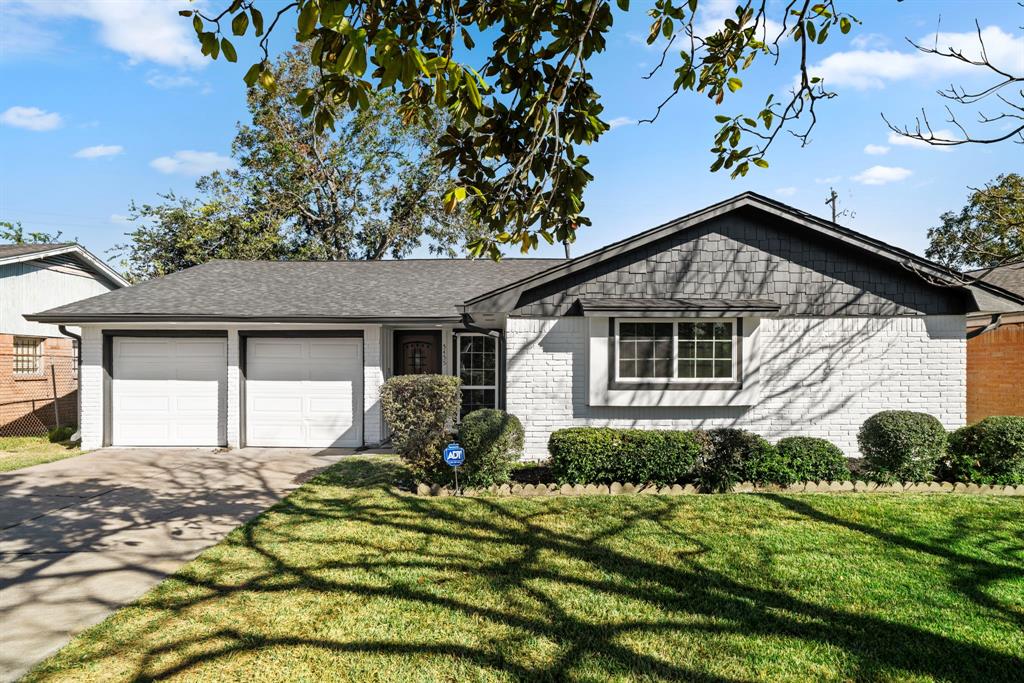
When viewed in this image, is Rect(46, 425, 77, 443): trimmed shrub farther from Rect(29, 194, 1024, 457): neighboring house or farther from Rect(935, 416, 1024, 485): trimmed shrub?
Rect(935, 416, 1024, 485): trimmed shrub

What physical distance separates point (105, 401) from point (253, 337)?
3422 mm

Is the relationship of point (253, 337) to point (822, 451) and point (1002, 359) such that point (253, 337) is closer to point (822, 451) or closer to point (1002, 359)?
point (822, 451)

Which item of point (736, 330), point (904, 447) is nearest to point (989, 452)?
point (904, 447)

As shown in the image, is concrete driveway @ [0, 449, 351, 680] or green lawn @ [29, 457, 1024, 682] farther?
concrete driveway @ [0, 449, 351, 680]

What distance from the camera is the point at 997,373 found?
12.2m

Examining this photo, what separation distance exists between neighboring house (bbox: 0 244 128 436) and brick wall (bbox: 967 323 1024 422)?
74.0 feet

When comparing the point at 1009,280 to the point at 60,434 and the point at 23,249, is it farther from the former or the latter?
the point at 23,249

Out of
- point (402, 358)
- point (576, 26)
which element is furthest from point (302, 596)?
point (402, 358)

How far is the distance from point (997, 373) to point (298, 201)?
27.1m

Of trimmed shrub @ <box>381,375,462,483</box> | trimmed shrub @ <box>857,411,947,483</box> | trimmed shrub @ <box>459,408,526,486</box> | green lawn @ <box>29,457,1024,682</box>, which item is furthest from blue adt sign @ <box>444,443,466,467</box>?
trimmed shrub @ <box>857,411,947,483</box>

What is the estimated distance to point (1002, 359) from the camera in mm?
12117

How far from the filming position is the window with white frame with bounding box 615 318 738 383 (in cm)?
927

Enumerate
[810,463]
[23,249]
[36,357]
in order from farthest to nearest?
[23,249] < [36,357] < [810,463]

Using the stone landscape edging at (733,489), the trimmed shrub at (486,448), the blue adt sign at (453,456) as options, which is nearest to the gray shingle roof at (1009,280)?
the stone landscape edging at (733,489)
